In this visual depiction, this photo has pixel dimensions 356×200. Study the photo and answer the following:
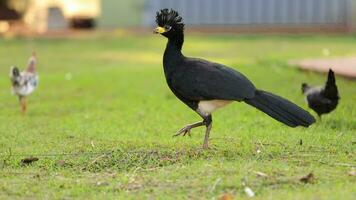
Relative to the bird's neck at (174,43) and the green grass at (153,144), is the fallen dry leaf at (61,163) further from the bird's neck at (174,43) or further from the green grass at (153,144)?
the bird's neck at (174,43)

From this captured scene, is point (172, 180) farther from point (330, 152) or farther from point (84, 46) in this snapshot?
point (84, 46)

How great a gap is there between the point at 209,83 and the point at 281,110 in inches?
25.9

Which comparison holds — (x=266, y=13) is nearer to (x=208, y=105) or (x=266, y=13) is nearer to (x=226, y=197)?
(x=208, y=105)

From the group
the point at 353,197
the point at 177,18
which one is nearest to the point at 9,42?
the point at 177,18

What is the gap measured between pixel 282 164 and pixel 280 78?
6847mm

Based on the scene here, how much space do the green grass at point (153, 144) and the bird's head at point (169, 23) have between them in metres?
1.04

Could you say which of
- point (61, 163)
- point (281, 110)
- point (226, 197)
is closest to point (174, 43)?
point (281, 110)

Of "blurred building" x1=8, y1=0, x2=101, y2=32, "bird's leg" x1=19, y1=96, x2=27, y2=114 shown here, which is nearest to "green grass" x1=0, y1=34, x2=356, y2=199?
"bird's leg" x1=19, y1=96, x2=27, y2=114

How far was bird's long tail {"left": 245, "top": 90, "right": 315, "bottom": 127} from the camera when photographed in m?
6.96

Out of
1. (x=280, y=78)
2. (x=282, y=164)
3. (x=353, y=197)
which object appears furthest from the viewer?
(x=280, y=78)

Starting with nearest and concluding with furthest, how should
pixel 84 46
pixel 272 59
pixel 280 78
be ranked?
pixel 280 78 < pixel 272 59 < pixel 84 46

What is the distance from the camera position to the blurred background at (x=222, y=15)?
2550 cm

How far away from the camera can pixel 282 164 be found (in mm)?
6516

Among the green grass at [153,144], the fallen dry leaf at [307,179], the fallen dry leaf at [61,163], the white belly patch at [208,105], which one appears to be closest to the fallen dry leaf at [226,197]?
the green grass at [153,144]
